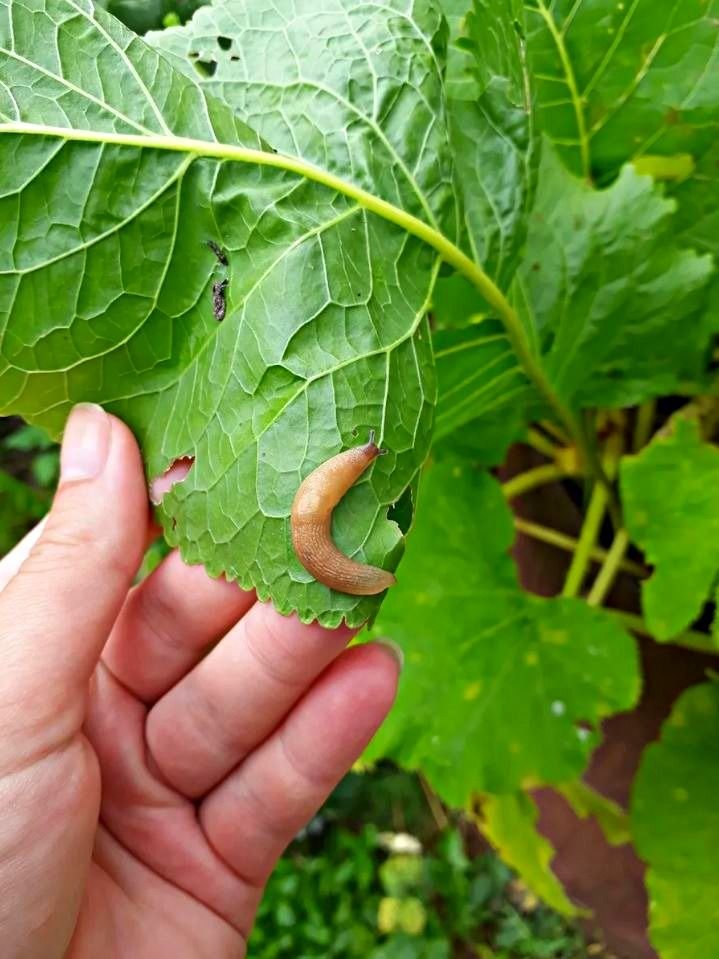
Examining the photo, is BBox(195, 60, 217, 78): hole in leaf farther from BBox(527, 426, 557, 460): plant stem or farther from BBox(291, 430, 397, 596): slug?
BBox(527, 426, 557, 460): plant stem

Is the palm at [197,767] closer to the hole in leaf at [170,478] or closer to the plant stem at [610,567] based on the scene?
the hole in leaf at [170,478]

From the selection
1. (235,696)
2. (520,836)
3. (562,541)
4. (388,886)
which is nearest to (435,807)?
(388,886)

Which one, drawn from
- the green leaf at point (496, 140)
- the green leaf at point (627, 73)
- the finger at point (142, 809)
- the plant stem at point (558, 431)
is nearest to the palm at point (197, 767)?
the finger at point (142, 809)

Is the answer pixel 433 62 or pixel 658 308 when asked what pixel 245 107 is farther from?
pixel 658 308

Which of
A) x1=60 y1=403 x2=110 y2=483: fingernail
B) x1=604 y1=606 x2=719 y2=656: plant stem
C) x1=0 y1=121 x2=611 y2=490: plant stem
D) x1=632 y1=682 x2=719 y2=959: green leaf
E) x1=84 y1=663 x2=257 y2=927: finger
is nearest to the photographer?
x1=0 y1=121 x2=611 y2=490: plant stem

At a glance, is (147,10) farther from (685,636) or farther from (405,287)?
(685,636)

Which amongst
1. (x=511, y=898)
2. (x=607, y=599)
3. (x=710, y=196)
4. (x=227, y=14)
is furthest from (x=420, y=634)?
(x=511, y=898)

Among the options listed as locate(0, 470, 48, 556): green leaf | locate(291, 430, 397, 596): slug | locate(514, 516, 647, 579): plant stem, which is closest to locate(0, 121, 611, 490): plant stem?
locate(291, 430, 397, 596): slug
